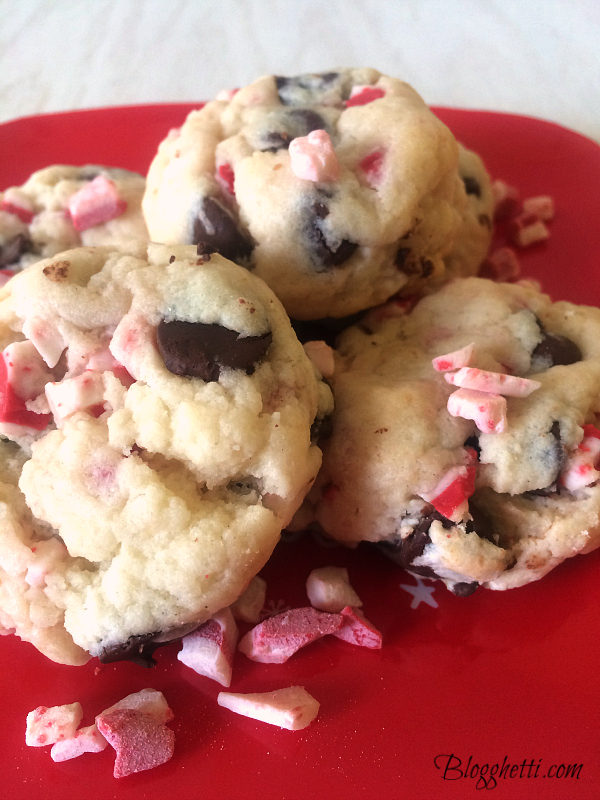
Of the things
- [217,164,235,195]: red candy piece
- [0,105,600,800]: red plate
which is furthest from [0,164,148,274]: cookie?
[0,105,600,800]: red plate

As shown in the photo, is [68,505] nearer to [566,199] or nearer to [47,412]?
[47,412]

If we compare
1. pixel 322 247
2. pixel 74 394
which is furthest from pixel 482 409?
pixel 74 394

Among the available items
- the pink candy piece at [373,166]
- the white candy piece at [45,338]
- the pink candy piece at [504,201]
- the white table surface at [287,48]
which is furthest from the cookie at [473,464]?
the white table surface at [287,48]

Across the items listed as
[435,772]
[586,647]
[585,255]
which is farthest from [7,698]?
[585,255]

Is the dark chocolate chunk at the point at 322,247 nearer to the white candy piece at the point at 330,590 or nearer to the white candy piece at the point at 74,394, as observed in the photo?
the white candy piece at the point at 74,394

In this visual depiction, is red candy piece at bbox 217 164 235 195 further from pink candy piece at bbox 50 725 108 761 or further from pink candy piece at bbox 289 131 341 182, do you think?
pink candy piece at bbox 50 725 108 761

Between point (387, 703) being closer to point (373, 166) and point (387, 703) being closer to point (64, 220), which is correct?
point (373, 166)
